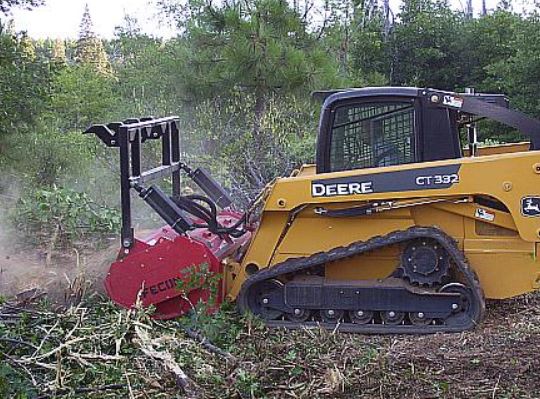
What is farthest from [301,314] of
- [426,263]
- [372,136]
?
[372,136]

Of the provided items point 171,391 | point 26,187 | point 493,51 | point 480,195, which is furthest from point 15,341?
point 493,51

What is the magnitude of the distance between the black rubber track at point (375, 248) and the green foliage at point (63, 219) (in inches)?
121

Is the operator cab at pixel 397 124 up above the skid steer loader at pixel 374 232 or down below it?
above

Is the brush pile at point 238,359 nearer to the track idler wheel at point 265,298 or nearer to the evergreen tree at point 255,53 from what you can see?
the track idler wheel at point 265,298

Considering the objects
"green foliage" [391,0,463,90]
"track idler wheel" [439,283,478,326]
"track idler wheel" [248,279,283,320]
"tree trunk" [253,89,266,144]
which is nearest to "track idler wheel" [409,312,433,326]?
"track idler wheel" [439,283,478,326]

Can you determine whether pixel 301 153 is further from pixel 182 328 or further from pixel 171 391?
pixel 171 391

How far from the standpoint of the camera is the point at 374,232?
20.3 feet

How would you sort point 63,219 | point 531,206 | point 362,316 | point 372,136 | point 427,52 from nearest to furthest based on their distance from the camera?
point 531,206 < point 362,316 < point 372,136 < point 63,219 < point 427,52

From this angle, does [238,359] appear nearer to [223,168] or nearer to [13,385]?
[13,385]

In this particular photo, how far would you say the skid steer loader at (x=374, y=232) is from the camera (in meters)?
5.91

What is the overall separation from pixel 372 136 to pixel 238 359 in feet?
6.51

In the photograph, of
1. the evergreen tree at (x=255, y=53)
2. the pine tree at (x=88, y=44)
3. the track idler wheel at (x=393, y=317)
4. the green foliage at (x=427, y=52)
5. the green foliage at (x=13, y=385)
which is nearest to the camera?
the green foliage at (x=13, y=385)

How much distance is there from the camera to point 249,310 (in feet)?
20.4

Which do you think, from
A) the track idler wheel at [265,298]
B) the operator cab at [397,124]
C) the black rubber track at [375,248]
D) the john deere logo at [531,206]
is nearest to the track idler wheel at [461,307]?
the black rubber track at [375,248]
